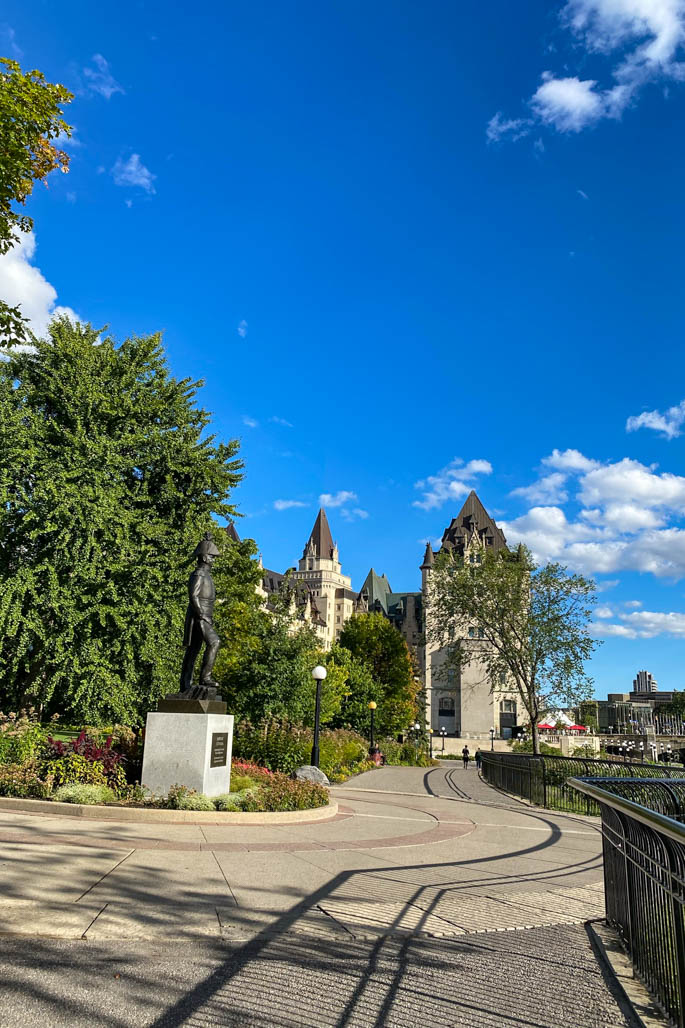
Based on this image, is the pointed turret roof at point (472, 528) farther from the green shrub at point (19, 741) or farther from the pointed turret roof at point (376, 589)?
the green shrub at point (19, 741)

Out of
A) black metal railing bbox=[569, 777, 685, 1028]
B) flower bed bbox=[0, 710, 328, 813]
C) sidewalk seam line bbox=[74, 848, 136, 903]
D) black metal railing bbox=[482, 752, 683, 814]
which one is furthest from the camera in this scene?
black metal railing bbox=[482, 752, 683, 814]

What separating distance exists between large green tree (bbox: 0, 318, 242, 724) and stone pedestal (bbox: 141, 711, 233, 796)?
21.0ft

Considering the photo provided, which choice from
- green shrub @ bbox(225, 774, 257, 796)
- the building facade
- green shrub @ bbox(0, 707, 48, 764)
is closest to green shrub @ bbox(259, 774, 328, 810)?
green shrub @ bbox(225, 774, 257, 796)

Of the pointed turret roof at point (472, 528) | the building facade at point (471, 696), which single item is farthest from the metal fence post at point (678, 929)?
the pointed turret roof at point (472, 528)

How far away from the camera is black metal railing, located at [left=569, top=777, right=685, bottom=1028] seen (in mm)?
3793

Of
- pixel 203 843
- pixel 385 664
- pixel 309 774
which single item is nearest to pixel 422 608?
pixel 385 664

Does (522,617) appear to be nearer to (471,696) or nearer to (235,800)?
(235,800)

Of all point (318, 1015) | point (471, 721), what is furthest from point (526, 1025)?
point (471, 721)

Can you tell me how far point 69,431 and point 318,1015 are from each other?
61.9 ft

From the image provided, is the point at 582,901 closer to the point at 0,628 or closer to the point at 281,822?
the point at 281,822

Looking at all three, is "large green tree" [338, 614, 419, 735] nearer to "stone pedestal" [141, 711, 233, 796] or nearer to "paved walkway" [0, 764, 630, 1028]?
"stone pedestal" [141, 711, 233, 796]

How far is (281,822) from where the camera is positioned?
12.4 m

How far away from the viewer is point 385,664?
57469 millimetres

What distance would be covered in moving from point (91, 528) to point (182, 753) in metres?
8.14
